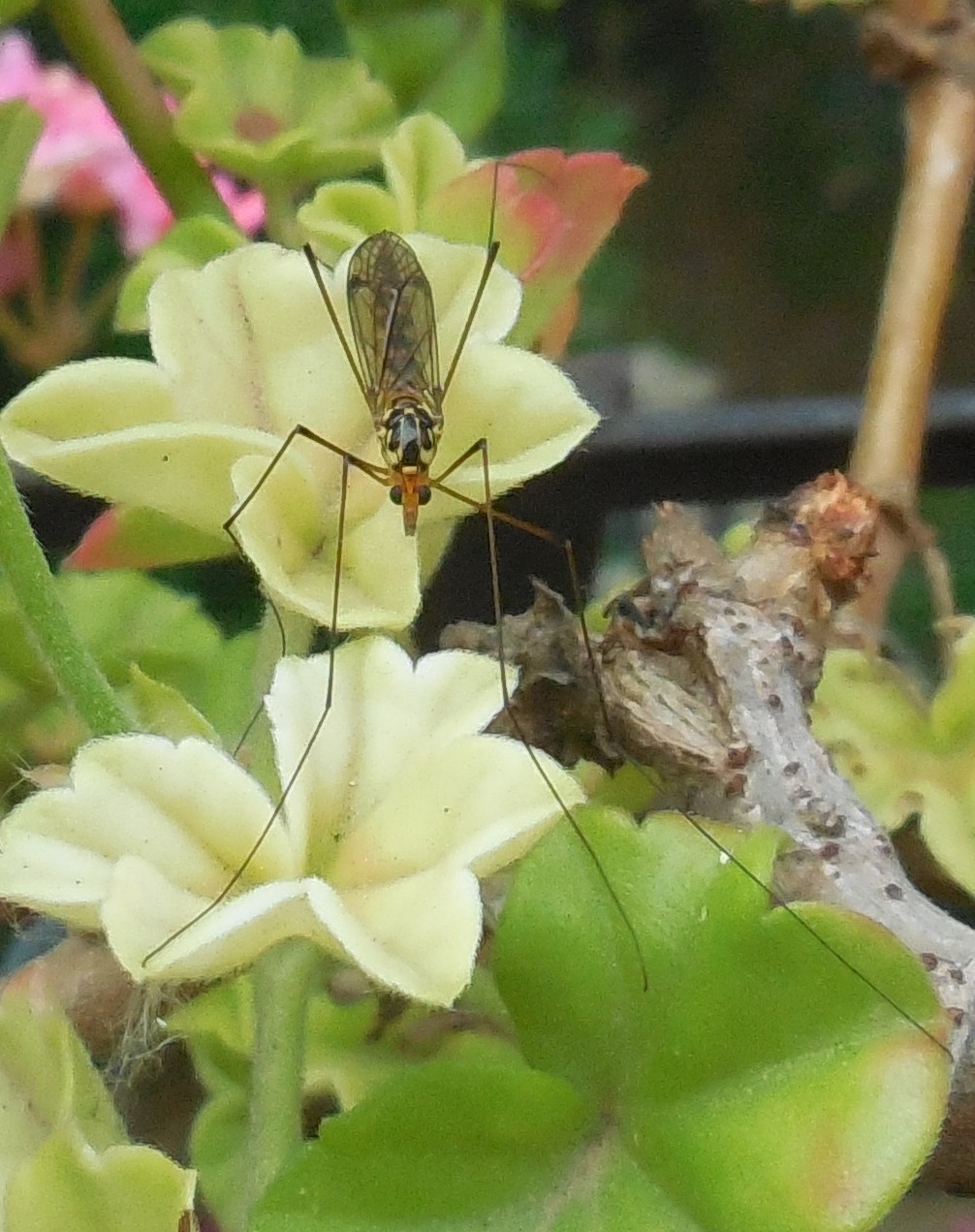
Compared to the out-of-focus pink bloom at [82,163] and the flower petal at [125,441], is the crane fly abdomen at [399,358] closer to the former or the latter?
the flower petal at [125,441]

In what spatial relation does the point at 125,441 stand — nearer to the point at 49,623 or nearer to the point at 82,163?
the point at 49,623

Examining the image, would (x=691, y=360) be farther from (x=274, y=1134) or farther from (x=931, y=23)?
(x=274, y=1134)

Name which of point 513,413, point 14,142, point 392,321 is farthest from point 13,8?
point 513,413

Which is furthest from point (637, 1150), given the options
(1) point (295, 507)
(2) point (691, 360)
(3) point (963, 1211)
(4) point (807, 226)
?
(4) point (807, 226)

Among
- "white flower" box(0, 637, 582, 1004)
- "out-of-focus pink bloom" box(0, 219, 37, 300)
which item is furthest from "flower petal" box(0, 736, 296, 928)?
"out-of-focus pink bloom" box(0, 219, 37, 300)

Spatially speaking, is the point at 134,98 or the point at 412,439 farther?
the point at 134,98

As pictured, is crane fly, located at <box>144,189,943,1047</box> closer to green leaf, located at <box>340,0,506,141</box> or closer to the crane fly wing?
the crane fly wing

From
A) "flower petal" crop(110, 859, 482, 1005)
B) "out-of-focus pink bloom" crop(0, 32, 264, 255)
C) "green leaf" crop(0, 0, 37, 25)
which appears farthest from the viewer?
"out-of-focus pink bloom" crop(0, 32, 264, 255)

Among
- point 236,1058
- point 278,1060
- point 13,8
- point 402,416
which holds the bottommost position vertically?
point 236,1058
